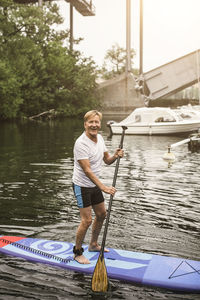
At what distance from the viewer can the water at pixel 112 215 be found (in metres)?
4.85

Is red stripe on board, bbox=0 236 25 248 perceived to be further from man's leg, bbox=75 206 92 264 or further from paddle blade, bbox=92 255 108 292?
paddle blade, bbox=92 255 108 292

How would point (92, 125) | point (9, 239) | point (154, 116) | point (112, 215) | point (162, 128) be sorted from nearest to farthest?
1. point (92, 125)
2. point (9, 239)
3. point (112, 215)
4. point (162, 128)
5. point (154, 116)

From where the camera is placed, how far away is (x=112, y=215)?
25.6ft

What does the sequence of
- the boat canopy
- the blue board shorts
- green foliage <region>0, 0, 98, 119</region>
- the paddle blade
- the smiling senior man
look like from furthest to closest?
green foliage <region>0, 0, 98, 119</region>, the boat canopy, the blue board shorts, the smiling senior man, the paddle blade

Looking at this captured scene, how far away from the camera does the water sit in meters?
4.85

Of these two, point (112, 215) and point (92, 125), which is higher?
point (92, 125)

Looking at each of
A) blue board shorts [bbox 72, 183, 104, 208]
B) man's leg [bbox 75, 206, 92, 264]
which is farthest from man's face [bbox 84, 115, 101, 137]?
man's leg [bbox 75, 206, 92, 264]

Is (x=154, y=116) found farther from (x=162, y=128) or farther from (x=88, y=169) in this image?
(x=88, y=169)

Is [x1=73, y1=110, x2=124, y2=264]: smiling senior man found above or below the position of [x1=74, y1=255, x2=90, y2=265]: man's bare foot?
above

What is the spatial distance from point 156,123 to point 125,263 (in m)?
21.7

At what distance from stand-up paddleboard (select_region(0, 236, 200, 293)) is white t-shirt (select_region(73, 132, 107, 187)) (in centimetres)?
111

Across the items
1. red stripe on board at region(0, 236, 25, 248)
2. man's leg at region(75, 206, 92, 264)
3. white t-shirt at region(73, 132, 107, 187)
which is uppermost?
white t-shirt at region(73, 132, 107, 187)

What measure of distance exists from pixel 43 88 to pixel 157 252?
44.5m

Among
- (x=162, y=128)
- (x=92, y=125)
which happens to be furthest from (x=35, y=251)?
(x=162, y=128)
